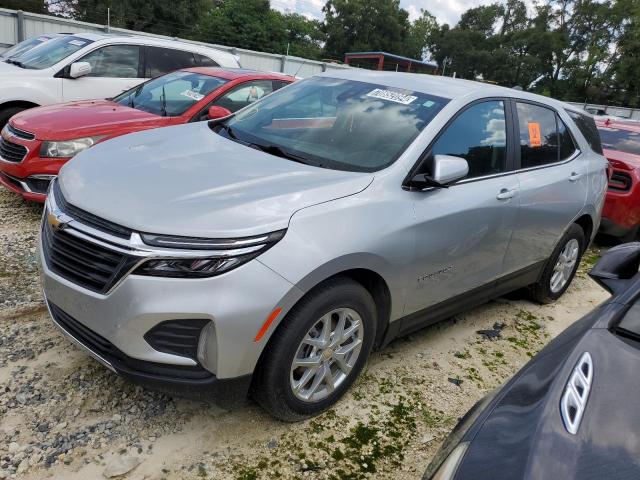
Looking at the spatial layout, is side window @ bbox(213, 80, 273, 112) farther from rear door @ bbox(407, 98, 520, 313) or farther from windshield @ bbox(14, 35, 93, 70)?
rear door @ bbox(407, 98, 520, 313)

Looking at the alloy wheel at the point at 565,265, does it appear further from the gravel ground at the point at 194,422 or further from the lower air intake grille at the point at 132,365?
the lower air intake grille at the point at 132,365

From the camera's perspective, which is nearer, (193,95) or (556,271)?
(556,271)

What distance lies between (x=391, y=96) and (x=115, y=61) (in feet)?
16.5

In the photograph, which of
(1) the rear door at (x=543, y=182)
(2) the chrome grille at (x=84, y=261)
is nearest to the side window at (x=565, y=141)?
(1) the rear door at (x=543, y=182)

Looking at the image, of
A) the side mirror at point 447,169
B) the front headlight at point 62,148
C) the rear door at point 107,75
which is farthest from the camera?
the rear door at point 107,75

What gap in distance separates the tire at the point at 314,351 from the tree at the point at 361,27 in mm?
73557

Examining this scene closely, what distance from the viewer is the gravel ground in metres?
2.31

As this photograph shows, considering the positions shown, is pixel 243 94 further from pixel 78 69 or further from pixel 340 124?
pixel 340 124

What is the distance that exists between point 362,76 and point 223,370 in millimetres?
2327

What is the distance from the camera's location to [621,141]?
7098mm

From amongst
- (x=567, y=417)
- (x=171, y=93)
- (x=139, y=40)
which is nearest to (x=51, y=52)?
(x=139, y=40)

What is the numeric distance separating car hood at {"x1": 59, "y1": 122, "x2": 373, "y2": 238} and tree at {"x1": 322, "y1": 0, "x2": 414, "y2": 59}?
240ft

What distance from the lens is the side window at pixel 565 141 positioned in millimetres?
4105

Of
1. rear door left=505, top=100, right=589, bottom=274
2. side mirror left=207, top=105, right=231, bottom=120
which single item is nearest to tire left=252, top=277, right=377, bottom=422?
rear door left=505, top=100, right=589, bottom=274
